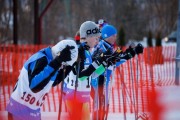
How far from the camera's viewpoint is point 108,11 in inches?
2228

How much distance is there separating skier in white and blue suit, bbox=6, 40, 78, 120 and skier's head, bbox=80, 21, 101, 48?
112cm

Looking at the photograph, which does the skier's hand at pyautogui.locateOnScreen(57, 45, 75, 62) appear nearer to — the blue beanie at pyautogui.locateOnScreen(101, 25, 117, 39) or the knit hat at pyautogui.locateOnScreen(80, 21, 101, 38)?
the knit hat at pyautogui.locateOnScreen(80, 21, 101, 38)

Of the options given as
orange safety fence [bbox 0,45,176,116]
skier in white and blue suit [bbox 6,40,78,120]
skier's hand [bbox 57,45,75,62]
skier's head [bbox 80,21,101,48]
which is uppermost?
skier's head [bbox 80,21,101,48]

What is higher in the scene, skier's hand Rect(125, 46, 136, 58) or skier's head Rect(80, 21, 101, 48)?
skier's head Rect(80, 21, 101, 48)

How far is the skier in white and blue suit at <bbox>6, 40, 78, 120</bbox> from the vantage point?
13.5 feet

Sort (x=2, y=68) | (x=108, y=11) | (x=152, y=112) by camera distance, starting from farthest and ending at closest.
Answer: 1. (x=108, y=11)
2. (x=2, y=68)
3. (x=152, y=112)

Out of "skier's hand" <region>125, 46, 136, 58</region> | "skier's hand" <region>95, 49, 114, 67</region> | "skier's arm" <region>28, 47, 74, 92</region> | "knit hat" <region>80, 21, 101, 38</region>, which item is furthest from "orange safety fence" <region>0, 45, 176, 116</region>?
"skier's arm" <region>28, 47, 74, 92</region>

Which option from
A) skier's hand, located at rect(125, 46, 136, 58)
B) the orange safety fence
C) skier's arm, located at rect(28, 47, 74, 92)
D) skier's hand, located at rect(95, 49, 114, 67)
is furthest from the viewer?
the orange safety fence

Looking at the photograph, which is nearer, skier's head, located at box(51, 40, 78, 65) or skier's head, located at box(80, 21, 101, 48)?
skier's head, located at box(51, 40, 78, 65)

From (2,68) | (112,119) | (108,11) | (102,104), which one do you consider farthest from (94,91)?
(108,11)

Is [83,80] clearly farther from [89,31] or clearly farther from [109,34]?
[109,34]

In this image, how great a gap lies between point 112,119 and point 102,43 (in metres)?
1.90

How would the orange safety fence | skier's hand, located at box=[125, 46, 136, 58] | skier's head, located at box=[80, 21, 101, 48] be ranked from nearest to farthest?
skier's head, located at box=[80, 21, 101, 48] < skier's hand, located at box=[125, 46, 136, 58] < the orange safety fence

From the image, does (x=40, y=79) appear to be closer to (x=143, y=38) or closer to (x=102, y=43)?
(x=102, y=43)
